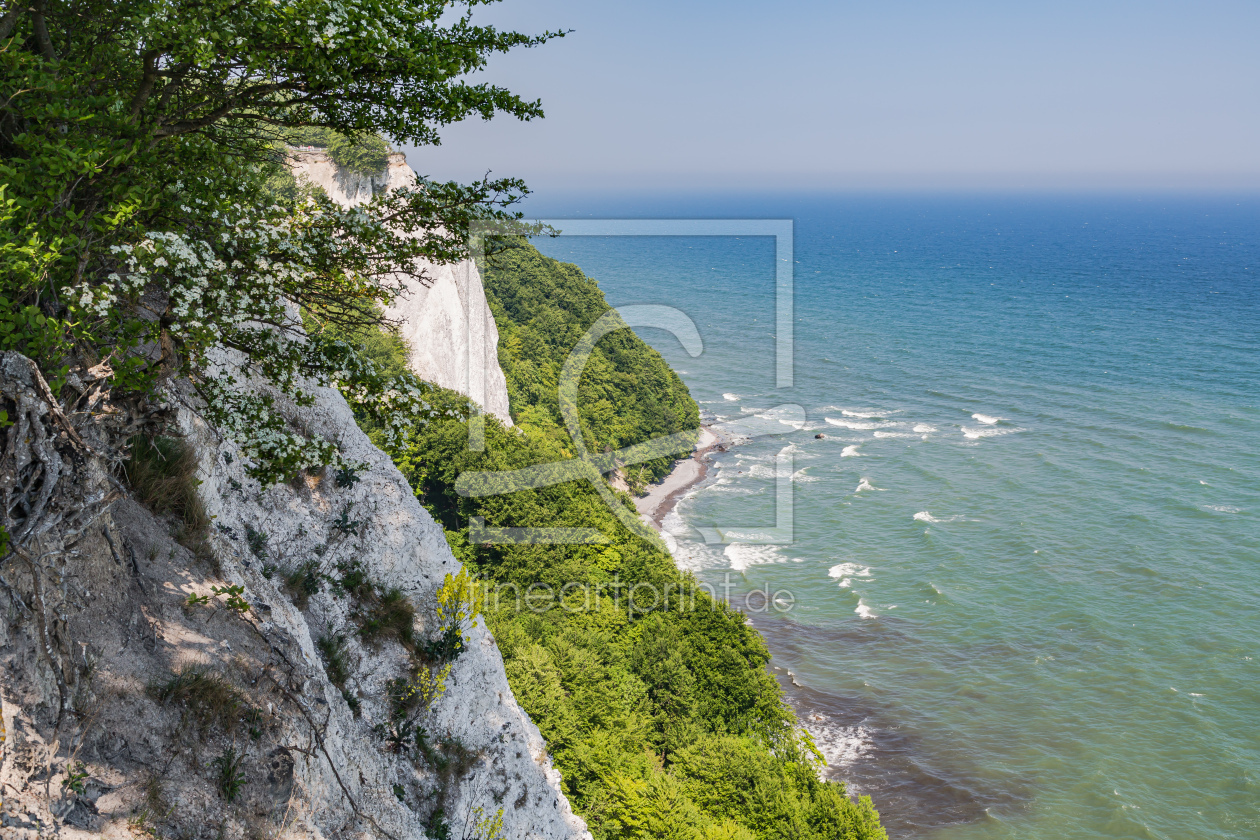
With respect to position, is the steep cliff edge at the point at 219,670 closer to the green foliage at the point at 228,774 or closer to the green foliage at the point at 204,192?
the green foliage at the point at 228,774

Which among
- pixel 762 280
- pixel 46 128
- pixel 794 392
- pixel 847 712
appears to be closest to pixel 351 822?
pixel 46 128

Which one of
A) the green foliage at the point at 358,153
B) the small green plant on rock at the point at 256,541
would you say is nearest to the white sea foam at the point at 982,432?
the green foliage at the point at 358,153

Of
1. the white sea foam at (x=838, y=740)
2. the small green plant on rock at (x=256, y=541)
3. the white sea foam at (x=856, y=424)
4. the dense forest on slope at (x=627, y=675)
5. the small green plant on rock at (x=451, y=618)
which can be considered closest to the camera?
the small green plant on rock at (x=256, y=541)

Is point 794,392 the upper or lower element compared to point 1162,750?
upper

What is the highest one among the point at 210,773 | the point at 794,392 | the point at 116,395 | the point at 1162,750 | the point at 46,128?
the point at 46,128

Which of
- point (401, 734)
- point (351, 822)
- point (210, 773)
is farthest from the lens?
point (401, 734)

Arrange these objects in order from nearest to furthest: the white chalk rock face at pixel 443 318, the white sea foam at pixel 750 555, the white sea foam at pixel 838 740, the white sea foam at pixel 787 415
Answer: the white sea foam at pixel 838 740
the white chalk rock face at pixel 443 318
the white sea foam at pixel 750 555
the white sea foam at pixel 787 415

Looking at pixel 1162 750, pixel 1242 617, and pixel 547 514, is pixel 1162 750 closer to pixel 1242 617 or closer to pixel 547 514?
pixel 1242 617
